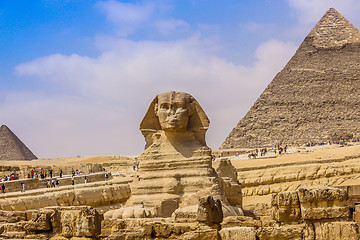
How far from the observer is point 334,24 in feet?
626

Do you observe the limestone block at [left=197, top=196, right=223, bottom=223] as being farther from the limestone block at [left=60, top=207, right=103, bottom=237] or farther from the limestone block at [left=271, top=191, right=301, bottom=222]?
the limestone block at [left=60, top=207, right=103, bottom=237]

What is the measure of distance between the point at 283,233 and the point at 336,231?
374mm

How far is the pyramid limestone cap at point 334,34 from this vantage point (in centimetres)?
18888

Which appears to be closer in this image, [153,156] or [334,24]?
[153,156]

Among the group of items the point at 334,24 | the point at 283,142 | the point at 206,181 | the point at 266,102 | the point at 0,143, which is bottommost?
the point at 206,181

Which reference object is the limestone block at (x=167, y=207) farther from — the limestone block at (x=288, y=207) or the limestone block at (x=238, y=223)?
the limestone block at (x=288, y=207)

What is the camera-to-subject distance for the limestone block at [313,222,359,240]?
4707mm

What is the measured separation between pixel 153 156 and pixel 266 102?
17624 centimetres

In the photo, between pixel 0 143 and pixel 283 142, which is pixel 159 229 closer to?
pixel 0 143

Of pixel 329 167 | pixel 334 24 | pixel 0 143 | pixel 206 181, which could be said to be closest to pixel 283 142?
pixel 334 24

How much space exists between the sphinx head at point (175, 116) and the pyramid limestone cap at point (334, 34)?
181970 mm

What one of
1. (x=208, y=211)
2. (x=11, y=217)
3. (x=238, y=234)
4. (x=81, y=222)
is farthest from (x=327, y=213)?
(x=11, y=217)

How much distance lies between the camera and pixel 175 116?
1073cm

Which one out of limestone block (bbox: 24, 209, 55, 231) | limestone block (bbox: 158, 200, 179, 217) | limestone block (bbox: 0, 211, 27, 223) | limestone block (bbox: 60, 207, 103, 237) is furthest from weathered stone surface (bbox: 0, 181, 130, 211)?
limestone block (bbox: 60, 207, 103, 237)
